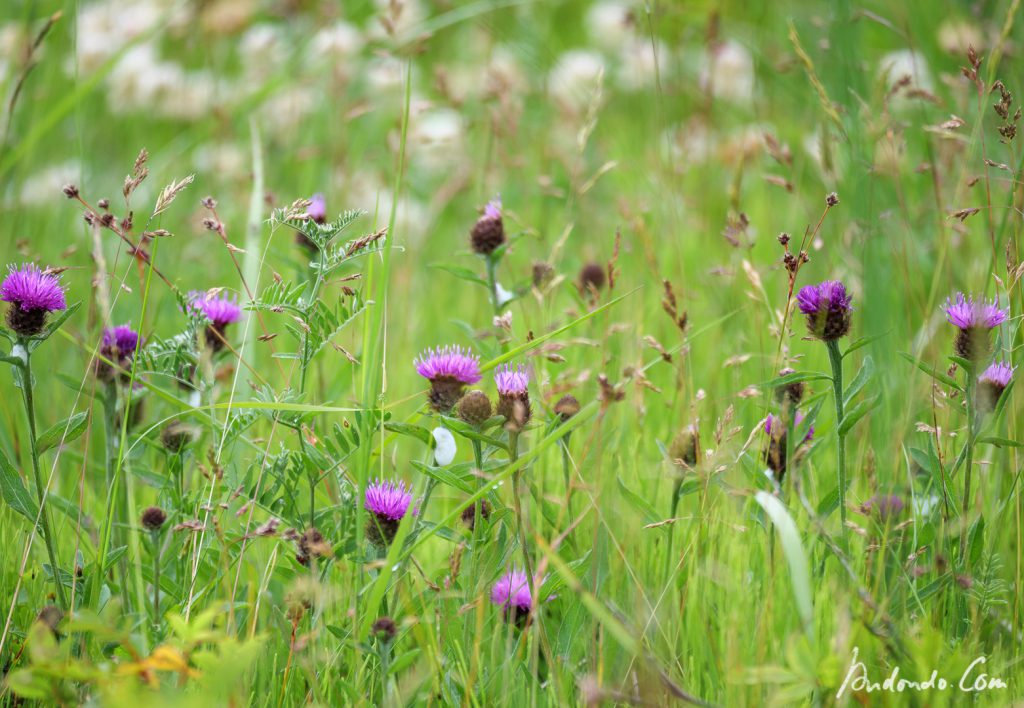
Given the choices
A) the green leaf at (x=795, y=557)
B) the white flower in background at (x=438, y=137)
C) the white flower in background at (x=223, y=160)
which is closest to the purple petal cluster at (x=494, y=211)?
the green leaf at (x=795, y=557)

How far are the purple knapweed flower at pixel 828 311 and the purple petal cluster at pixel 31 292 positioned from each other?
92 cm

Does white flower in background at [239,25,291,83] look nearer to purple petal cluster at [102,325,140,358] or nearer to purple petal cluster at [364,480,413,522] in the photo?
purple petal cluster at [102,325,140,358]

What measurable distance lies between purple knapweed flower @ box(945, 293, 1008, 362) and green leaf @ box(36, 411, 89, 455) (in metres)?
1.08

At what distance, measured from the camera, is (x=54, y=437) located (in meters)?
1.19

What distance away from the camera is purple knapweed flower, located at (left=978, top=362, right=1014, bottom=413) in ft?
3.96

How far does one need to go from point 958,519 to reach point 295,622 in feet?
2.78

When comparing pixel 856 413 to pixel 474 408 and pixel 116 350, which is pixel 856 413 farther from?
pixel 116 350

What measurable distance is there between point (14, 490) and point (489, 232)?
772 mm

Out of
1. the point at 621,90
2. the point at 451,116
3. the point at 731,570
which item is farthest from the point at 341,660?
the point at 621,90

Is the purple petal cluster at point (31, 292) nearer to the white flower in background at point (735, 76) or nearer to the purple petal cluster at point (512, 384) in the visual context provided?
the purple petal cluster at point (512, 384)

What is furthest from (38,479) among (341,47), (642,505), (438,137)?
(341,47)

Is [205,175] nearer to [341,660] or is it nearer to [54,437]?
[54,437]

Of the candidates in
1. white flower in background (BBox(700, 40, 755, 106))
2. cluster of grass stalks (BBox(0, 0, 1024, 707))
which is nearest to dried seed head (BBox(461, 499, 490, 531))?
cluster of grass stalks (BBox(0, 0, 1024, 707))

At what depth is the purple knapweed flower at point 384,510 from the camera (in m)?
1.18
